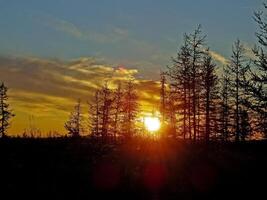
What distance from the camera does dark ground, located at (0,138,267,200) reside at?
1267cm

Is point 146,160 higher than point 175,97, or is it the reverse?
point 175,97

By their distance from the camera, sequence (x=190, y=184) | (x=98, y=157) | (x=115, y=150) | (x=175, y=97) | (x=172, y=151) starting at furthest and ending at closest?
(x=175, y=97) < (x=172, y=151) < (x=115, y=150) < (x=98, y=157) < (x=190, y=184)

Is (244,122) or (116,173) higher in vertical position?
(244,122)

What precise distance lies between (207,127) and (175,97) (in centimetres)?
551

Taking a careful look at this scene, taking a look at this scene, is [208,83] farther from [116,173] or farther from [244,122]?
[116,173]

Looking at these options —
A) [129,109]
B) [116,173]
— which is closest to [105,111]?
[129,109]

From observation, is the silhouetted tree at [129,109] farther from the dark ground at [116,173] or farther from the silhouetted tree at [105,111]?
the dark ground at [116,173]

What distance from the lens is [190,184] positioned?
1398 cm

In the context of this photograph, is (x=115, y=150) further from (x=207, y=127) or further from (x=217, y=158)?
(x=207, y=127)

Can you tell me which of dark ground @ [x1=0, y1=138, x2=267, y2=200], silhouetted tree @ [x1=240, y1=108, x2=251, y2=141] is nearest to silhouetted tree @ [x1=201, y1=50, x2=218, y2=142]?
silhouetted tree @ [x1=240, y1=108, x2=251, y2=141]

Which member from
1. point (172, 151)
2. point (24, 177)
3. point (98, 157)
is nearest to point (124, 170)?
point (98, 157)

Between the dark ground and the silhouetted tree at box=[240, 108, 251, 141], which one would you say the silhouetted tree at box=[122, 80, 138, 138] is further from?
the dark ground

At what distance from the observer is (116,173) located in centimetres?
1395

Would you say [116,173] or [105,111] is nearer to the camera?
[116,173]
